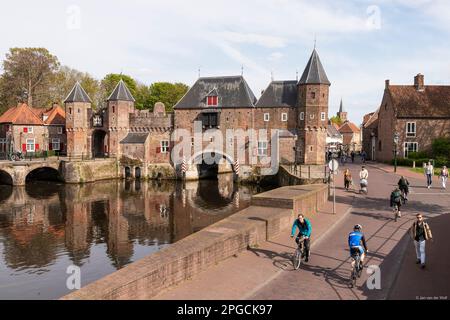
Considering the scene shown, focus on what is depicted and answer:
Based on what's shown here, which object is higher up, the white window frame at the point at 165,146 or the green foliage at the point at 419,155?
the white window frame at the point at 165,146

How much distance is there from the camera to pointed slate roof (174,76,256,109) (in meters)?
45.1

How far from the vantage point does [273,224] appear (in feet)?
47.5

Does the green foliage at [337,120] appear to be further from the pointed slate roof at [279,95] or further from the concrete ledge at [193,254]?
the concrete ledge at [193,254]

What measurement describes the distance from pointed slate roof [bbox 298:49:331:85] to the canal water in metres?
12.4

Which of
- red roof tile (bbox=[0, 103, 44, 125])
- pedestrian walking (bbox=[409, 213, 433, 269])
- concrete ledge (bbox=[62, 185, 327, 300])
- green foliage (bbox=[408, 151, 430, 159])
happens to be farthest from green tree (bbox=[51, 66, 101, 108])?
pedestrian walking (bbox=[409, 213, 433, 269])

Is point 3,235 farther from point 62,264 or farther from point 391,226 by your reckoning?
point 391,226

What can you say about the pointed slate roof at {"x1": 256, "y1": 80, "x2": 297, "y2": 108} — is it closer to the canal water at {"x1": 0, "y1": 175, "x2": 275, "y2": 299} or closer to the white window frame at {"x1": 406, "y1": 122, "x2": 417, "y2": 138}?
the canal water at {"x1": 0, "y1": 175, "x2": 275, "y2": 299}

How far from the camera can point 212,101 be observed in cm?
4562

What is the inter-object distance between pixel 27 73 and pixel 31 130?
1179 cm

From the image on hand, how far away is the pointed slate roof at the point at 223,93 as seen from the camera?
4512 cm

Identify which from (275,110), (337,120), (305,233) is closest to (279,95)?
(275,110)

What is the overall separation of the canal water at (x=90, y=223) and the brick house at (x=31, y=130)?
11.3 meters

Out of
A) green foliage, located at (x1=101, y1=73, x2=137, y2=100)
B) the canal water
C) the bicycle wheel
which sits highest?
green foliage, located at (x1=101, y1=73, x2=137, y2=100)

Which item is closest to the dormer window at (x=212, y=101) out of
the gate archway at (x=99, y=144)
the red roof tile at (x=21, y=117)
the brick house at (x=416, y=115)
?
the gate archway at (x=99, y=144)
